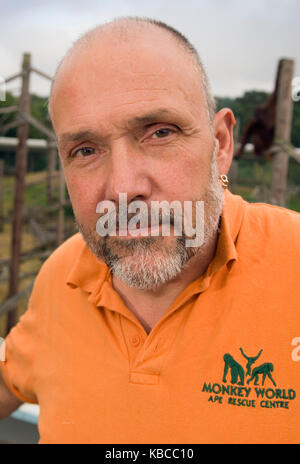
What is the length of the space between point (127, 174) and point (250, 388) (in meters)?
0.57

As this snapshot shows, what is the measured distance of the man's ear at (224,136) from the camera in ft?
3.78

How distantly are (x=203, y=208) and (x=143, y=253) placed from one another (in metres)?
0.19

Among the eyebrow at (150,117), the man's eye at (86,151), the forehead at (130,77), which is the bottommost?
the man's eye at (86,151)

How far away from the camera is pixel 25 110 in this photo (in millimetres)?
5016

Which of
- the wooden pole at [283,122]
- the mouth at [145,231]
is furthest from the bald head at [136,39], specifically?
the wooden pole at [283,122]

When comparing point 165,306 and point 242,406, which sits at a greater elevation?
point 165,306

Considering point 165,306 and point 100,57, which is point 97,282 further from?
point 100,57

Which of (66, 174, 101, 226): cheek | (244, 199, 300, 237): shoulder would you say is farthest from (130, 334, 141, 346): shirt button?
(244, 199, 300, 237): shoulder

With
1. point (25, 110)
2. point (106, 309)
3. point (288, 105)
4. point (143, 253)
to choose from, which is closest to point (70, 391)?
point (106, 309)

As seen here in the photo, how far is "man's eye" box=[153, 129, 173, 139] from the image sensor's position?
982mm

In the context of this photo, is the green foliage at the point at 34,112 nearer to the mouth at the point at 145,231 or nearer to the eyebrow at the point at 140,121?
the eyebrow at the point at 140,121

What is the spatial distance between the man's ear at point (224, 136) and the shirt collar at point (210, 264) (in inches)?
4.4

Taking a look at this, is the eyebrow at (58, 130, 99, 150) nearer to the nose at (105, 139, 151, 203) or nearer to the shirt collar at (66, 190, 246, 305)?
the nose at (105, 139, 151, 203)

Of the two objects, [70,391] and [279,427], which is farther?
[70,391]
